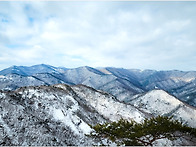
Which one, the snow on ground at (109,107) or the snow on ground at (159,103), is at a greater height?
the snow on ground at (109,107)

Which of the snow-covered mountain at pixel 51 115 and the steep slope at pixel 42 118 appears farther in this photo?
the snow-covered mountain at pixel 51 115

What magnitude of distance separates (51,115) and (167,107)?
2725 inches

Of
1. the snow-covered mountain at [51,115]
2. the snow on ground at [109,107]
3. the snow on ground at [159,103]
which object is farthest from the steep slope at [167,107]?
the snow-covered mountain at [51,115]

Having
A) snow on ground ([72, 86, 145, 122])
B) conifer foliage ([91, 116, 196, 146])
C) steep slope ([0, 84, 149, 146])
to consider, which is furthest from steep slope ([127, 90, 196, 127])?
conifer foliage ([91, 116, 196, 146])

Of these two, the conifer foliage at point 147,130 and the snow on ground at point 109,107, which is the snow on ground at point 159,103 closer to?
the snow on ground at point 109,107

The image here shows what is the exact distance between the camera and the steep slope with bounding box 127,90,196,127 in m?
66.3

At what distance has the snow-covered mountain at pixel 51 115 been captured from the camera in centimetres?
2481

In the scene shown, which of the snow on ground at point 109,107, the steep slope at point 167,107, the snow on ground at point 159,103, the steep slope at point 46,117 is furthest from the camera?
the snow on ground at point 159,103

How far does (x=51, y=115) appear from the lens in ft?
103

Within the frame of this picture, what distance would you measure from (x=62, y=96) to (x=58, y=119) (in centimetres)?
902

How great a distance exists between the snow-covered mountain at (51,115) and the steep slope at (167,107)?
2936cm

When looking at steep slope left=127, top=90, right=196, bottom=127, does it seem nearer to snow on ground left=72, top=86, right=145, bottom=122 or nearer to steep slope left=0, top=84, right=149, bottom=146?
snow on ground left=72, top=86, right=145, bottom=122

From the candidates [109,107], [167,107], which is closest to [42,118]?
[109,107]

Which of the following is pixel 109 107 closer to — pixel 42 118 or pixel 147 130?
pixel 42 118
